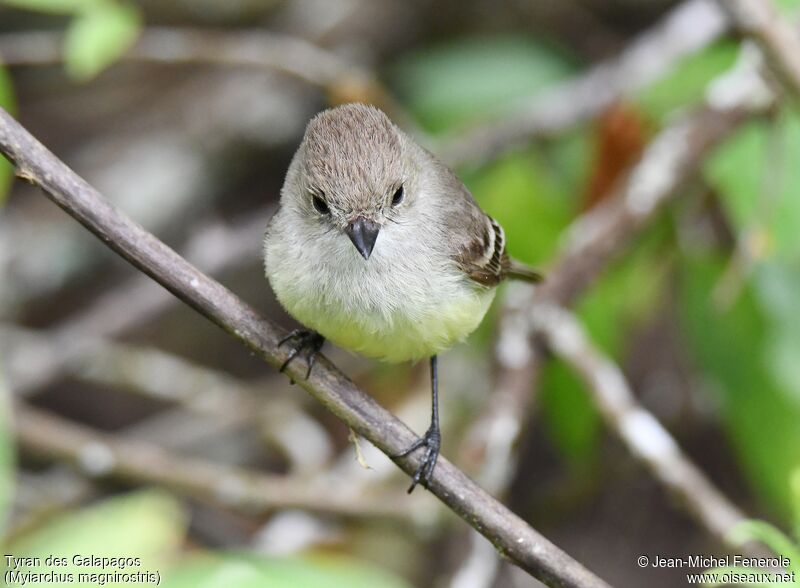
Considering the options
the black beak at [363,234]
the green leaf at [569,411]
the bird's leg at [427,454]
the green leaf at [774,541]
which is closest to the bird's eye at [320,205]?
the black beak at [363,234]

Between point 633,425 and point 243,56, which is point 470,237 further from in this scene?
point 243,56

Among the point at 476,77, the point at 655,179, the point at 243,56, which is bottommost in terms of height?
the point at 655,179

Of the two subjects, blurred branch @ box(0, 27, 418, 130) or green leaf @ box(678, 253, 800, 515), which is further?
blurred branch @ box(0, 27, 418, 130)

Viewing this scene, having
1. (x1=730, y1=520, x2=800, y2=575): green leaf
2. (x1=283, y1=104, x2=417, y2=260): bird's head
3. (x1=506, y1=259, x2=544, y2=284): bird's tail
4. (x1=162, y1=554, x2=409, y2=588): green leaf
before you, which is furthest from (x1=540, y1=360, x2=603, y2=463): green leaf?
(x1=162, y1=554, x2=409, y2=588): green leaf

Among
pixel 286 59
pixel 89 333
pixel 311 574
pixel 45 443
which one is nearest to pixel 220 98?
pixel 286 59

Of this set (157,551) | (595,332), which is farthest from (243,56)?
(157,551)

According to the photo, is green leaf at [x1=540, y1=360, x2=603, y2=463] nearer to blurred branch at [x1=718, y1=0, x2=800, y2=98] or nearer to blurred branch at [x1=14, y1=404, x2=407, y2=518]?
blurred branch at [x1=14, y1=404, x2=407, y2=518]

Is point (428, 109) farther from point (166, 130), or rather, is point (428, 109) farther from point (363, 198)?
point (363, 198)
